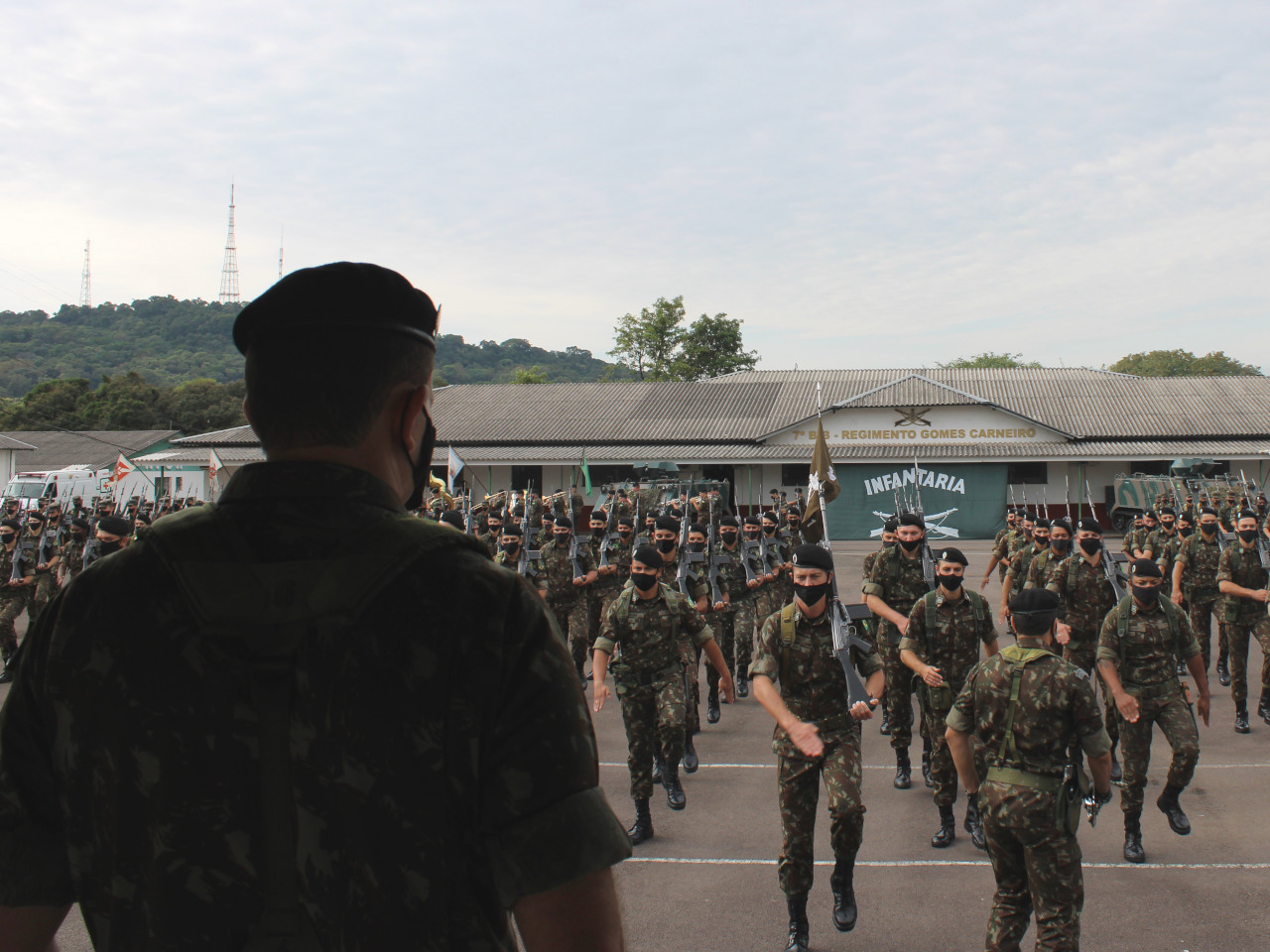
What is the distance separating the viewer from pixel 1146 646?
7348mm

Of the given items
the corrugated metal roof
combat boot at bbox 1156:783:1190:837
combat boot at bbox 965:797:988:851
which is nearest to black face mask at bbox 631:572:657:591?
combat boot at bbox 965:797:988:851

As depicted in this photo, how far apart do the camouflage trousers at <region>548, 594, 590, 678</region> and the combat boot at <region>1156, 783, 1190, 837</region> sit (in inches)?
271

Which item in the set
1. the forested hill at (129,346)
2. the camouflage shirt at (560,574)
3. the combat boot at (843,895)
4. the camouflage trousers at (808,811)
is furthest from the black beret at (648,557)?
the forested hill at (129,346)

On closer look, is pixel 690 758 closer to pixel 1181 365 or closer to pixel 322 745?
pixel 322 745

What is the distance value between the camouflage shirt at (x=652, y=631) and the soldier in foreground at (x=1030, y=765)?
111 inches

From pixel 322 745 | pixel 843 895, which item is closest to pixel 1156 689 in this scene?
pixel 843 895

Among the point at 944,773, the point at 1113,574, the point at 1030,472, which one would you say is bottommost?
the point at 944,773

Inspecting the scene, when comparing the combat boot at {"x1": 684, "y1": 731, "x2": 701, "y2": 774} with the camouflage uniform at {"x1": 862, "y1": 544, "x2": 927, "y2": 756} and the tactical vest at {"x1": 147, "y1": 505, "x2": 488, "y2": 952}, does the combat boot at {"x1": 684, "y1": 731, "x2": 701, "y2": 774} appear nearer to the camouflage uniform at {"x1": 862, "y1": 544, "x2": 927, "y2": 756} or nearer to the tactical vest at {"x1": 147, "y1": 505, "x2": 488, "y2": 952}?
the camouflage uniform at {"x1": 862, "y1": 544, "x2": 927, "y2": 756}

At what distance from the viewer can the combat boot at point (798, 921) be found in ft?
18.0

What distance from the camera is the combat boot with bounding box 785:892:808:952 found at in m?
5.49

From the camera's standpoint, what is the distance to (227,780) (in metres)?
1.22

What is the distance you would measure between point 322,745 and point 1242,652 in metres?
11.8

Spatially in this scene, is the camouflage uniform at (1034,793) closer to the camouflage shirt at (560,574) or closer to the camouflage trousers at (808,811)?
the camouflage trousers at (808,811)

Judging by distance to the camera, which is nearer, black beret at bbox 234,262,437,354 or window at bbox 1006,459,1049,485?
black beret at bbox 234,262,437,354
